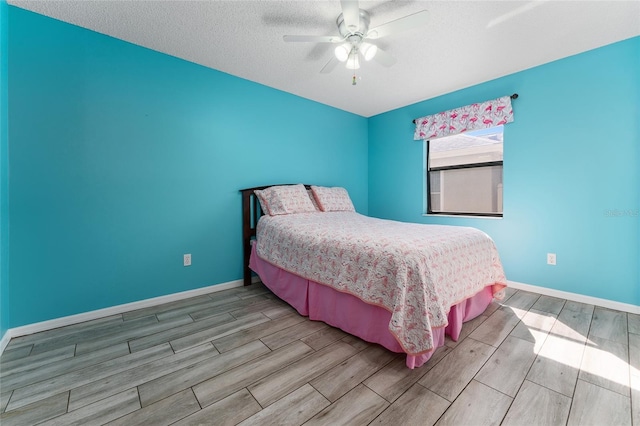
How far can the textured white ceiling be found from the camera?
1.81 meters

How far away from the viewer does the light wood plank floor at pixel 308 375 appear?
45.3 inches

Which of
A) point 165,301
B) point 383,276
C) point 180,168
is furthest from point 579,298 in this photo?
point 180,168

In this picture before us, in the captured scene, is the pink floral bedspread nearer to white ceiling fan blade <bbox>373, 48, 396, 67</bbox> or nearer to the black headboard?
the black headboard

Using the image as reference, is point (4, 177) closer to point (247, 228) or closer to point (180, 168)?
point (180, 168)

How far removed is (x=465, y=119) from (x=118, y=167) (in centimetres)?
366

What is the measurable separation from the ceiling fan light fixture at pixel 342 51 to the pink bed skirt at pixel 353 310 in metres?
1.79

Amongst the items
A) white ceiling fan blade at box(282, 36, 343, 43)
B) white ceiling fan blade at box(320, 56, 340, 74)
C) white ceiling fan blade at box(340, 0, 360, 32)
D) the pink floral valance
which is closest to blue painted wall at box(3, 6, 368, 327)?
white ceiling fan blade at box(320, 56, 340, 74)

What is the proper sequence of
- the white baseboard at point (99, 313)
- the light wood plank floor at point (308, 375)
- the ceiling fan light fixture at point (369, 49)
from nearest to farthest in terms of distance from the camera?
the light wood plank floor at point (308, 375) < the white baseboard at point (99, 313) < the ceiling fan light fixture at point (369, 49)

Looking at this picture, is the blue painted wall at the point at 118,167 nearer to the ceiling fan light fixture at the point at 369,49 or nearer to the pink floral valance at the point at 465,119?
the ceiling fan light fixture at the point at 369,49

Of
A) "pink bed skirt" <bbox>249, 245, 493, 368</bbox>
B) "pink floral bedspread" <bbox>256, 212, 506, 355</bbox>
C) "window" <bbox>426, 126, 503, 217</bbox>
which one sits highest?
"window" <bbox>426, 126, 503, 217</bbox>

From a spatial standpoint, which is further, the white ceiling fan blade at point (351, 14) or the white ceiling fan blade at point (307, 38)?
the white ceiling fan blade at point (307, 38)

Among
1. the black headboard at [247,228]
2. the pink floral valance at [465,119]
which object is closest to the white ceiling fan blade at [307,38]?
the black headboard at [247,228]

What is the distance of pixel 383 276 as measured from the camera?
4.96 feet

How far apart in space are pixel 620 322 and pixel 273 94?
386cm
